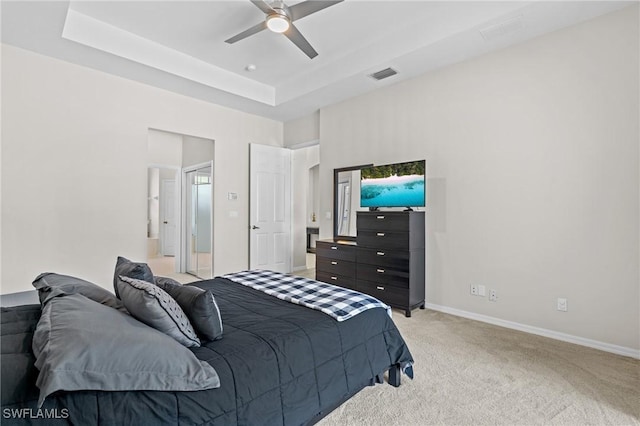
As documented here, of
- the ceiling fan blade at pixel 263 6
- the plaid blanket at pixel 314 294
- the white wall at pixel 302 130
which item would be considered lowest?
the plaid blanket at pixel 314 294

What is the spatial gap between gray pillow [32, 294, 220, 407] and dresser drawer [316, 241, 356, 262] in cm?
297

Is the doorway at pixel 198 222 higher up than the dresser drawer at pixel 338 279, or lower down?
higher up

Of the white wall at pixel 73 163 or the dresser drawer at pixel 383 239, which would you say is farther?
the dresser drawer at pixel 383 239

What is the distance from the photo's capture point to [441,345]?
112 inches

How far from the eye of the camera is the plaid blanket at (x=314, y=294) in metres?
1.96

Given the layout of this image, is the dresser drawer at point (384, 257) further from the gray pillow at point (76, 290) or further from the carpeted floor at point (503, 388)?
the gray pillow at point (76, 290)

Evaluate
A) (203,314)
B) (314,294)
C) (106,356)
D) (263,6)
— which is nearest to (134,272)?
(203,314)

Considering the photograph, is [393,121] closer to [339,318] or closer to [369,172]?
[369,172]

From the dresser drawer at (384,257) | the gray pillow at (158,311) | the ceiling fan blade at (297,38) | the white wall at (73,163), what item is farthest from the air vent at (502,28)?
the white wall at (73,163)

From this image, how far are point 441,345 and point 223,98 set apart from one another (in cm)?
423

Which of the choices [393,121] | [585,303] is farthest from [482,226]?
[393,121]

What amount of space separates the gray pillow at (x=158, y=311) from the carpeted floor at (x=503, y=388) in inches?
37.7

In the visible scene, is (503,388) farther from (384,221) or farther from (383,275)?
(384,221)

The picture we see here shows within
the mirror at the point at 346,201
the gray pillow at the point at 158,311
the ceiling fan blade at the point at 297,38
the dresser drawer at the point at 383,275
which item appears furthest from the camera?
the mirror at the point at 346,201
